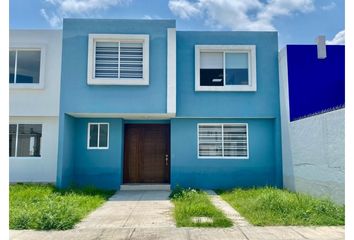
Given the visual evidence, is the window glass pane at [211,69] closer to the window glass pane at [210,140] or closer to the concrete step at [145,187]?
the window glass pane at [210,140]

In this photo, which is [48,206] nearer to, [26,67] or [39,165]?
[39,165]

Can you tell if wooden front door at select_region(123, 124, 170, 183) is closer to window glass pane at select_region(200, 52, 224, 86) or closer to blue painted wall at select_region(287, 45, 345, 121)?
window glass pane at select_region(200, 52, 224, 86)

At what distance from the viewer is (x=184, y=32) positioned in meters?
13.0

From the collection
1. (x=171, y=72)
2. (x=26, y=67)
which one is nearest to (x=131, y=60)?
(x=171, y=72)

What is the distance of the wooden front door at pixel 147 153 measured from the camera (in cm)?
1360

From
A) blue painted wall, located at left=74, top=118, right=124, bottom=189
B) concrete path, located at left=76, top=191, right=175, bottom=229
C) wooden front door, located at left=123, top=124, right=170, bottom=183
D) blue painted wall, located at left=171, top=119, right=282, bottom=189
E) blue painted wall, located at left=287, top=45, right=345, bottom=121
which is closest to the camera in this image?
concrete path, located at left=76, top=191, right=175, bottom=229

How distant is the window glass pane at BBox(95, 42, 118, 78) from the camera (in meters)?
12.3

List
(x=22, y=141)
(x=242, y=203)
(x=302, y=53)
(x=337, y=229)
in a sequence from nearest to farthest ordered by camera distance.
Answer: (x=337, y=229) < (x=242, y=203) < (x=302, y=53) < (x=22, y=141)

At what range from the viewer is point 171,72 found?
12078mm

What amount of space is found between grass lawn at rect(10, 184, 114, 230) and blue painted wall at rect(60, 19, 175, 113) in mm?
2950

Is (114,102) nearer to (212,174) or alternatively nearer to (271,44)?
(212,174)

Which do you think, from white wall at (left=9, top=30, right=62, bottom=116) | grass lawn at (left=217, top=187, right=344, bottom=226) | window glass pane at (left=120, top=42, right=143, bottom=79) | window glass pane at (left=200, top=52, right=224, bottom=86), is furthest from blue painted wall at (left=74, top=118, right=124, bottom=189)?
grass lawn at (left=217, top=187, right=344, bottom=226)
